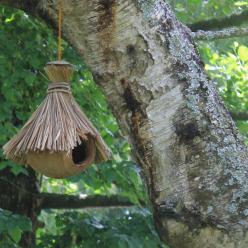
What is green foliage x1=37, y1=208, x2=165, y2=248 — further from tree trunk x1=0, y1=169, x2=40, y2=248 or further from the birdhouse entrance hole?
the birdhouse entrance hole

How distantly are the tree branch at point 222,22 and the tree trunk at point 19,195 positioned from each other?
5.23ft

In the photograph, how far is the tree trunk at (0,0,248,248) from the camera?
1.70 m

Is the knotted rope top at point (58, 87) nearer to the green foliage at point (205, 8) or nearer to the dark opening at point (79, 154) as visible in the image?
the dark opening at point (79, 154)

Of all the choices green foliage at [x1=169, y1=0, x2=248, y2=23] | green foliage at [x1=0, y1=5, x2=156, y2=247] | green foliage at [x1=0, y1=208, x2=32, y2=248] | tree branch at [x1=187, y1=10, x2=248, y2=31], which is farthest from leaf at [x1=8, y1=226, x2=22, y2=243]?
green foliage at [x1=169, y1=0, x2=248, y2=23]

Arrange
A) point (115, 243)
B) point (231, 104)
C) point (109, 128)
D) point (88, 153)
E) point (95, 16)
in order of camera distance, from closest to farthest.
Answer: point (95, 16), point (88, 153), point (115, 243), point (109, 128), point (231, 104)

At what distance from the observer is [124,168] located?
3672 mm

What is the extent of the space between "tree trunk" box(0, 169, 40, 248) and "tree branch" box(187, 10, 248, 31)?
5.23 feet

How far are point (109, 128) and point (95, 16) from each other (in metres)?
2.07

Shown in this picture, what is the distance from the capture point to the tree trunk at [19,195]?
445cm

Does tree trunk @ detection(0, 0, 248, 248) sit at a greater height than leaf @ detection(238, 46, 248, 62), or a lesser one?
lesser

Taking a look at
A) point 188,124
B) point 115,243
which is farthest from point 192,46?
point 115,243

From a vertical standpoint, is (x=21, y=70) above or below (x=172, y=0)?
below

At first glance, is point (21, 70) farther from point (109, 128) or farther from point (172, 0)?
point (172, 0)

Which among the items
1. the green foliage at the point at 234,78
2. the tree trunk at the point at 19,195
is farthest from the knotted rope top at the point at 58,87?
the tree trunk at the point at 19,195
